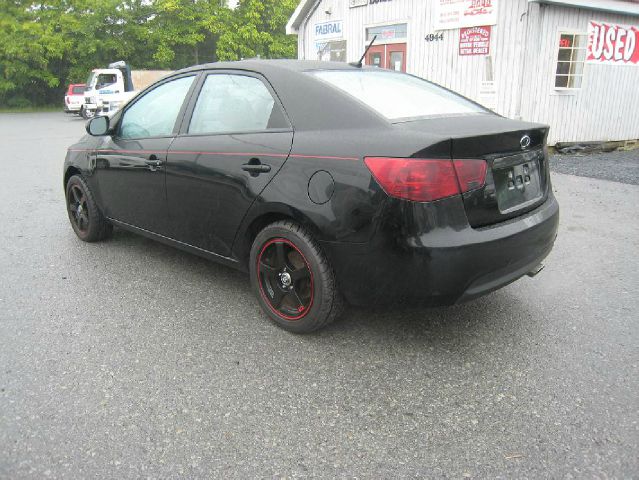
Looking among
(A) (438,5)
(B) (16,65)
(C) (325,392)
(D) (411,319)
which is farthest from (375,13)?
(B) (16,65)

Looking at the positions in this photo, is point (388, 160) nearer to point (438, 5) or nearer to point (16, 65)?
point (438, 5)

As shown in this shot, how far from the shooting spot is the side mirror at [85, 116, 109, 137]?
4348mm

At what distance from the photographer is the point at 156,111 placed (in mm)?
4062

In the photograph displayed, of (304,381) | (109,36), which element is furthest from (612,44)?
(109,36)

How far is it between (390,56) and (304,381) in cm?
1148

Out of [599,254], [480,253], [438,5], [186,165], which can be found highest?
[438,5]

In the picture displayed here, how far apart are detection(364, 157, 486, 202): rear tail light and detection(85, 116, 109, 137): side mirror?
276 cm

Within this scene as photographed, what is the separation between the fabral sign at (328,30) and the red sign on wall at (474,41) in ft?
12.7

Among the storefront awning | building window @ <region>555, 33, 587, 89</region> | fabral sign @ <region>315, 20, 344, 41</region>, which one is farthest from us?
fabral sign @ <region>315, 20, 344, 41</region>

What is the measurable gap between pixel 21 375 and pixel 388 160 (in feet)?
7.12

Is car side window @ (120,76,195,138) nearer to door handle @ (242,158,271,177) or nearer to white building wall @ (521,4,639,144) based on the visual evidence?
door handle @ (242,158,271,177)

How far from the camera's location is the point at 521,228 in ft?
9.30

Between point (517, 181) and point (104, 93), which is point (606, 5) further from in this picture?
point (104, 93)

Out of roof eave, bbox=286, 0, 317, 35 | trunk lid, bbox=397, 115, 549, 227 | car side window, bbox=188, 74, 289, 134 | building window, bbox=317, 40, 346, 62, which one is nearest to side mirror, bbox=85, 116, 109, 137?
car side window, bbox=188, 74, 289, 134
